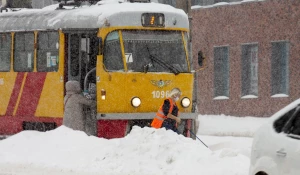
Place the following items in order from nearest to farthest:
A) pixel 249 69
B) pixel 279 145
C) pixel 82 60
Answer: pixel 279 145, pixel 82 60, pixel 249 69

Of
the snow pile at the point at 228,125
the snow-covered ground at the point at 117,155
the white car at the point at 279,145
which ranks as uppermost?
the white car at the point at 279,145

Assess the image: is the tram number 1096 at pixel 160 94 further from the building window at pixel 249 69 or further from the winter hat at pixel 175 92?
the building window at pixel 249 69

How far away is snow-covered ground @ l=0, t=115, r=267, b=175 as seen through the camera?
17781mm

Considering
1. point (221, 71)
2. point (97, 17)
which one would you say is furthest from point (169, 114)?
point (221, 71)

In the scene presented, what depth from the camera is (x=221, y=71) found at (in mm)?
44562

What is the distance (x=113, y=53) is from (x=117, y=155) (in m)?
4.23

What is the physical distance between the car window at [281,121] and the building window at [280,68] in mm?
29985

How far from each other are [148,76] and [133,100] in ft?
1.98

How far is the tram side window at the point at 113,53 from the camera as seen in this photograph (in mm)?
23266

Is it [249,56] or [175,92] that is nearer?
[175,92]

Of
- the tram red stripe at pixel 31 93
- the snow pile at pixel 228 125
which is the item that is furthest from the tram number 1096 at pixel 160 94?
the snow pile at pixel 228 125

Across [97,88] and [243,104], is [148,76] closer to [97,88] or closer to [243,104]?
[97,88]

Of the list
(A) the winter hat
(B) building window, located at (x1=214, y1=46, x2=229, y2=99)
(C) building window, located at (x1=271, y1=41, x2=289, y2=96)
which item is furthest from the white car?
(B) building window, located at (x1=214, y1=46, x2=229, y2=99)

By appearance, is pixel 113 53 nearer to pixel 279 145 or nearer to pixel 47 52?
pixel 47 52
